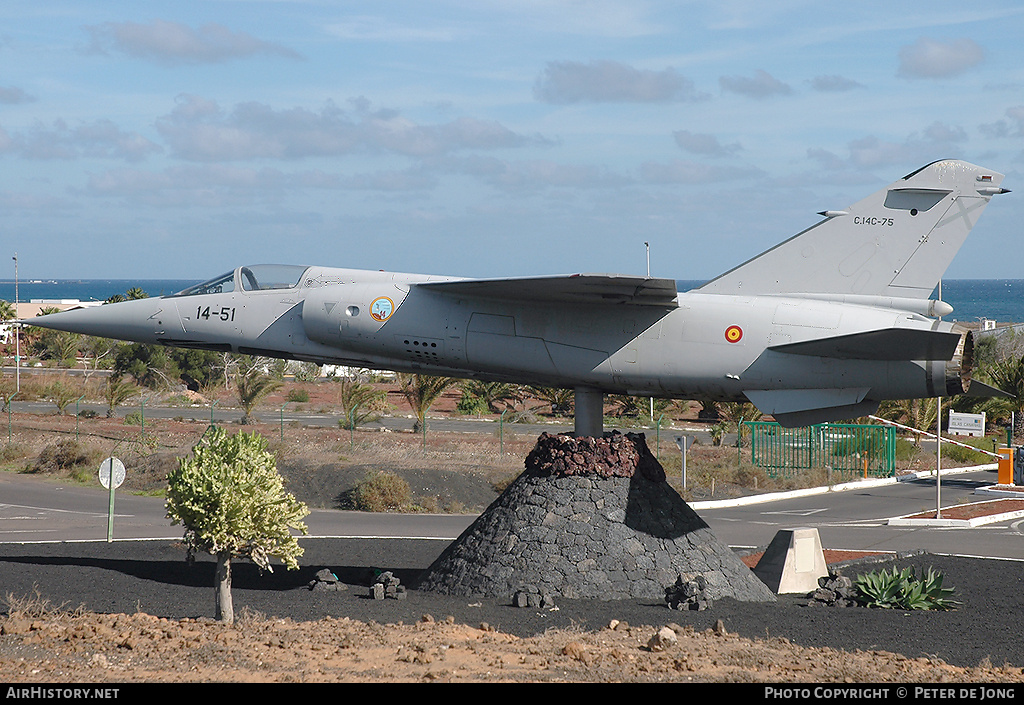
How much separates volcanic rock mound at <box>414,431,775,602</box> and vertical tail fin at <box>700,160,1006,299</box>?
11.8 ft

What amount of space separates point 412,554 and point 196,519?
29.0 ft

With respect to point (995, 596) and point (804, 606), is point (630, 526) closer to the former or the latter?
point (804, 606)

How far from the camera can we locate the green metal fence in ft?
122

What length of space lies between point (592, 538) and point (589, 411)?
2.02 meters

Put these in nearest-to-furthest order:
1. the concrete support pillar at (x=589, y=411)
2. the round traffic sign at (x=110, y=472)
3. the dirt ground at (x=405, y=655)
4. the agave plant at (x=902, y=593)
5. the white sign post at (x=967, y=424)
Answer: the dirt ground at (x=405, y=655) → the concrete support pillar at (x=589, y=411) → the agave plant at (x=902, y=593) → the round traffic sign at (x=110, y=472) → the white sign post at (x=967, y=424)

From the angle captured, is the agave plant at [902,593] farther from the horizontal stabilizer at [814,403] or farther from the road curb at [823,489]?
the road curb at [823,489]

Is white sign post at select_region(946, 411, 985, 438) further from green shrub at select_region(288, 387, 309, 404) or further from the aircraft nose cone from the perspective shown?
green shrub at select_region(288, 387, 309, 404)

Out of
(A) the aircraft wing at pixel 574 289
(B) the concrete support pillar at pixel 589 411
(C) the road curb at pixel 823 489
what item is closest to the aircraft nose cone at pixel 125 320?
(A) the aircraft wing at pixel 574 289

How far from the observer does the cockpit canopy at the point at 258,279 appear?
51.6 ft

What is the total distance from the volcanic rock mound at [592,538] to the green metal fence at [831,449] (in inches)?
879

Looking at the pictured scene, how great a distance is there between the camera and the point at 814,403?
45.0 ft

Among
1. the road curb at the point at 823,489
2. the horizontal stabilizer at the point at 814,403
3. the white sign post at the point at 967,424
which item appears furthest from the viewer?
the white sign post at the point at 967,424

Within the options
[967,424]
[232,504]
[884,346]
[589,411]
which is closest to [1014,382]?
[967,424]

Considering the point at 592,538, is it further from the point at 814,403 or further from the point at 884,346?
the point at 884,346
